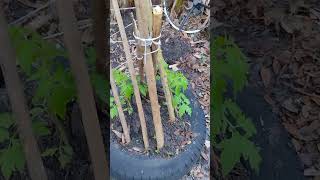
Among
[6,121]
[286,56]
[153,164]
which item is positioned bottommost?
[153,164]

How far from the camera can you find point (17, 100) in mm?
1302

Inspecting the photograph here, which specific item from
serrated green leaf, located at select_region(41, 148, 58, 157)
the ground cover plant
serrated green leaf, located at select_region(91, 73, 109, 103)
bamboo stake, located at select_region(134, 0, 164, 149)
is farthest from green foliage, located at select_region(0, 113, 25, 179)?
bamboo stake, located at select_region(134, 0, 164, 149)

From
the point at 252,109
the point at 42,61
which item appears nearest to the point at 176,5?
the point at 252,109

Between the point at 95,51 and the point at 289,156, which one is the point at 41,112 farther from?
the point at 289,156

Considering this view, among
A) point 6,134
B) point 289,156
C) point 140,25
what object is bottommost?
point 289,156

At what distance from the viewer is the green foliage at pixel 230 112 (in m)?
1.77

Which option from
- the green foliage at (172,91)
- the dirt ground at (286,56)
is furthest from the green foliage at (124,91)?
the dirt ground at (286,56)

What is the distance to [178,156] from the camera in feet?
6.06

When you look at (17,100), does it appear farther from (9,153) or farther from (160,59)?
(160,59)

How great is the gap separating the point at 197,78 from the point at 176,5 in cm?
55

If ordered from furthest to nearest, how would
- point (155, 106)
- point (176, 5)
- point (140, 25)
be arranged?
point (176, 5)
point (155, 106)
point (140, 25)

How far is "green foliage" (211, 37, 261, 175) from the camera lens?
1.77m

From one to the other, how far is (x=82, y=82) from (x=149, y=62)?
431mm

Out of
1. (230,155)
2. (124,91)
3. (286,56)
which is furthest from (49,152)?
(286,56)
